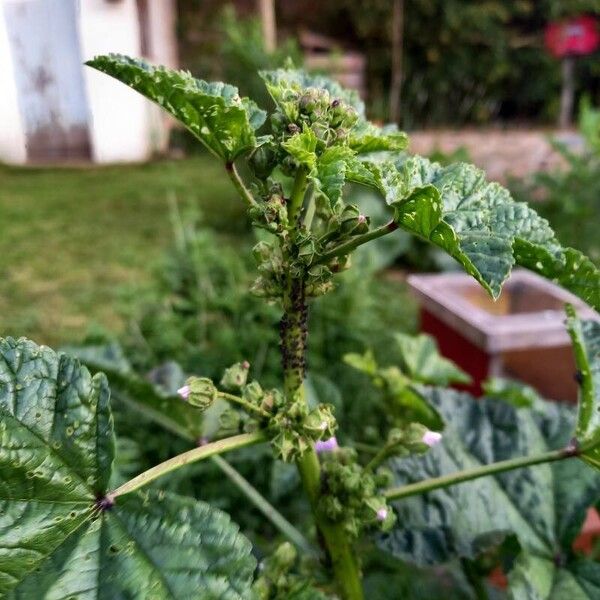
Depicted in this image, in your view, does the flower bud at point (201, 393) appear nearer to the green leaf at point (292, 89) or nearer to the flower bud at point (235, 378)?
the flower bud at point (235, 378)

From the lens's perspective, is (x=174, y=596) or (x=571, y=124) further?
(x=571, y=124)

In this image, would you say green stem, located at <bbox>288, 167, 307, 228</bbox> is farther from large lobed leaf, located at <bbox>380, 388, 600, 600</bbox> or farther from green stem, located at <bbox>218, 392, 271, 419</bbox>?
large lobed leaf, located at <bbox>380, 388, 600, 600</bbox>

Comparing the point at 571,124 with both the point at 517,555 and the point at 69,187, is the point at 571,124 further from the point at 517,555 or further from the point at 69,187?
the point at 517,555

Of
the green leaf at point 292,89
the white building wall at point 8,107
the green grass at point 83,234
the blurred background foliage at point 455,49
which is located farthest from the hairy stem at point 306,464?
the blurred background foliage at point 455,49

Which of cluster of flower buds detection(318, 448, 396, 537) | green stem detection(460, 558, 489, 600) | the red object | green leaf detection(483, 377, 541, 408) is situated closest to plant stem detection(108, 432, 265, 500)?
cluster of flower buds detection(318, 448, 396, 537)

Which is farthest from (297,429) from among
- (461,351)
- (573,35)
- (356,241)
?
(573,35)

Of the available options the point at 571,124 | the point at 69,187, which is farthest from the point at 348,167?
the point at 571,124

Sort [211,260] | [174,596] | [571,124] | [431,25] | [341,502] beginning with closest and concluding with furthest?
[174,596] → [341,502] → [211,260] → [431,25] → [571,124]
